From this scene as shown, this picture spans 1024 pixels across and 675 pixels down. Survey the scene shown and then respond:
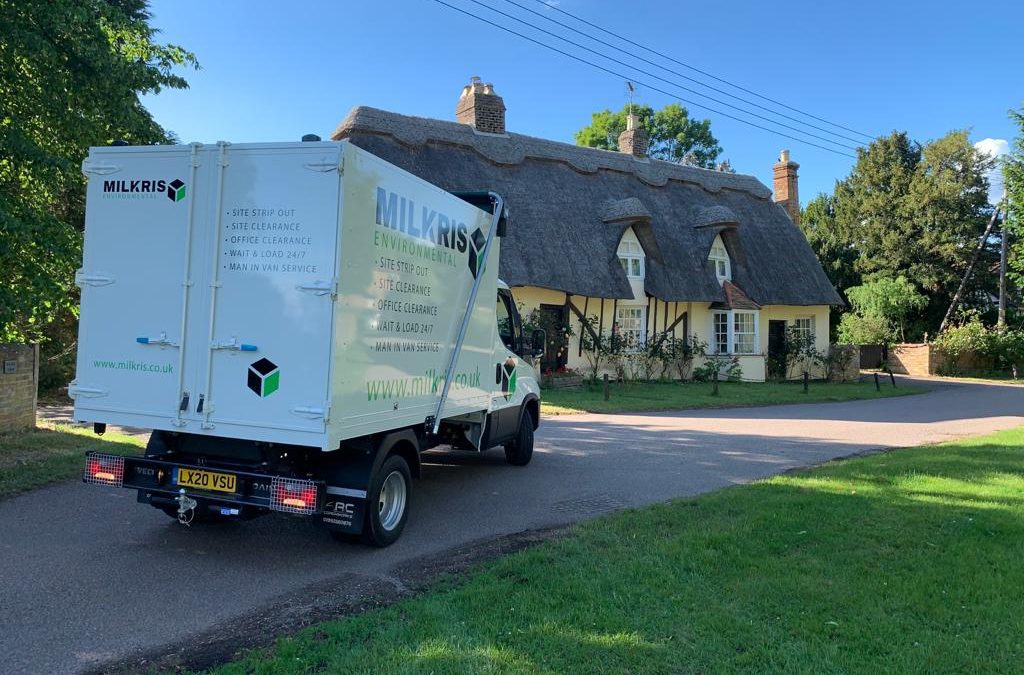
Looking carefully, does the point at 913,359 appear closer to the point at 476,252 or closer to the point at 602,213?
the point at 602,213

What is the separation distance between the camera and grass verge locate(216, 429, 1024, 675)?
3.53 m

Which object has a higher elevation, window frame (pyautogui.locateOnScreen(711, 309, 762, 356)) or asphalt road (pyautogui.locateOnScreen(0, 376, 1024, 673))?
window frame (pyautogui.locateOnScreen(711, 309, 762, 356))

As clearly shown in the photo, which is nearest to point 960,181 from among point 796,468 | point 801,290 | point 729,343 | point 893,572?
point 801,290

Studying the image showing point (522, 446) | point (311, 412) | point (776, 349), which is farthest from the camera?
point (776, 349)

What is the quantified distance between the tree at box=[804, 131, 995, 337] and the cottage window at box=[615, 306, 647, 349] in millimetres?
23290

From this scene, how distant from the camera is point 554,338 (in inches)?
824

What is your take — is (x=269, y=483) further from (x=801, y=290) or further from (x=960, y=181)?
(x=960, y=181)

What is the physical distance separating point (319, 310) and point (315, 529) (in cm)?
237

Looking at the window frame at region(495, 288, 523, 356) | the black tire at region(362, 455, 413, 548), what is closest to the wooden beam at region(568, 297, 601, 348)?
the window frame at region(495, 288, 523, 356)

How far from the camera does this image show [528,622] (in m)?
3.94

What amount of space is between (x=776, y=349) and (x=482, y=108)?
15.3 m

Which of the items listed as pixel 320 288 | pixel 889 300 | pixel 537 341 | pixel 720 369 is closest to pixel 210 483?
pixel 320 288

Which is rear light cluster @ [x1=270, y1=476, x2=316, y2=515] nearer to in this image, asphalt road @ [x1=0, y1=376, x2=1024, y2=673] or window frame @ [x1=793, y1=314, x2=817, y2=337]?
asphalt road @ [x1=0, y1=376, x2=1024, y2=673]

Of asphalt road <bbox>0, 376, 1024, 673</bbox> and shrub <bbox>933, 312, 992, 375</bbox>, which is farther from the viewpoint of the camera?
shrub <bbox>933, 312, 992, 375</bbox>
